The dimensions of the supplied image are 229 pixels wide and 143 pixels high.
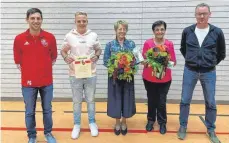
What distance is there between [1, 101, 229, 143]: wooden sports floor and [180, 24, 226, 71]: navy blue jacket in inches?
40.6

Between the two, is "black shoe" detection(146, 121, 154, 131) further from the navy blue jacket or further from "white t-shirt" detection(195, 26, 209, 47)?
"white t-shirt" detection(195, 26, 209, 47)

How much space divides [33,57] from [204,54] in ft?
7.04

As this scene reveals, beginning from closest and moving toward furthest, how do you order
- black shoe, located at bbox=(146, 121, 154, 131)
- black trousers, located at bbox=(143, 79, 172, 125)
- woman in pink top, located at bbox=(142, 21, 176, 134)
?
woman in pink top, located at bbox=(142, 21, 176, 134), black trousers, located at bbox=(143, 79, 172, 125), black shoe, located at bbox=(146, 121, 154, 131)

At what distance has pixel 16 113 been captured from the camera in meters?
4.92

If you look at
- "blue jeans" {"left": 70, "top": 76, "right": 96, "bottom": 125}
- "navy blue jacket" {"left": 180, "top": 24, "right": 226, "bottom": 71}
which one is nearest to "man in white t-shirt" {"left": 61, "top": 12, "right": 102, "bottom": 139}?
"blue jeans" {"left": 70, "top": 76, "right": 96, "bottom": 125}

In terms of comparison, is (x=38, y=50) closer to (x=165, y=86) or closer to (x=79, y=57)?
(x=79, y=57)

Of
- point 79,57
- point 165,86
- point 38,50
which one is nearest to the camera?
point 38,50

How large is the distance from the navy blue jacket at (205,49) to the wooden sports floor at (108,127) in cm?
103

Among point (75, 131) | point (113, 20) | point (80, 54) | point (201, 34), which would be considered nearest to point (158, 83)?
point (201, 34)

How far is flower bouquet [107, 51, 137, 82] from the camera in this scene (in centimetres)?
371

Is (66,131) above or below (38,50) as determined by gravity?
below

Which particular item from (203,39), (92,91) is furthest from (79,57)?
(203,39)

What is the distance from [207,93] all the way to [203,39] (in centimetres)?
72

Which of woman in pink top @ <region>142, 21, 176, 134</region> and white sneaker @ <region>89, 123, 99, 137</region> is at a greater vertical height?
woman in pink top @ <region>142, 21, 176, 134</region>
